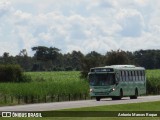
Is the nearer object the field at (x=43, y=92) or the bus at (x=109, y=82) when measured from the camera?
the bus at (x=109, y=82)

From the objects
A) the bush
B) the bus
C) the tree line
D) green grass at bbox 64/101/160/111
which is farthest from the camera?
the tree line

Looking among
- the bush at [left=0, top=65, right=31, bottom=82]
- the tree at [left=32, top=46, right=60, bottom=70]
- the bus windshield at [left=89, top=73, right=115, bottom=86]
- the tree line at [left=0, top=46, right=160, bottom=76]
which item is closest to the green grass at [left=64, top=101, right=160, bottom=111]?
the bus windshield at [left=89, top=73, right=115, bottom=86]

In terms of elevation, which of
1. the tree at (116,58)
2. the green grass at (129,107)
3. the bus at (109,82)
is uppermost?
the tree at (116,58)

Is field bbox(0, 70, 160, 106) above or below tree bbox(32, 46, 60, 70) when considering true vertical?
below

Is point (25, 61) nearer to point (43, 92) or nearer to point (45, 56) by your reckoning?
point (45, 56)

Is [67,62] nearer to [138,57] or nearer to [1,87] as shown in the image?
[138,57]

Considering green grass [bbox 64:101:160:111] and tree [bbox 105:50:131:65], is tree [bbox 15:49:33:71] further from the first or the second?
green grass [bbox 64:101:160:111]

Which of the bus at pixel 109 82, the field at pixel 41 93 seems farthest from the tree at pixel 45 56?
the bus at pixel 109 82

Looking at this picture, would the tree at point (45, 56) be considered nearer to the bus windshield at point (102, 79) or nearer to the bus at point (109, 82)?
the bus at point (109, 82)

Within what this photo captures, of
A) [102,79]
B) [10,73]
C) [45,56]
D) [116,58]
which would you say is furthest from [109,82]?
[45,56]

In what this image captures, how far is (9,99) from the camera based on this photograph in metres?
54.1

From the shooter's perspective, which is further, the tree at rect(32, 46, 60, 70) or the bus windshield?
the tree at rect(32, 46, 60, 70)

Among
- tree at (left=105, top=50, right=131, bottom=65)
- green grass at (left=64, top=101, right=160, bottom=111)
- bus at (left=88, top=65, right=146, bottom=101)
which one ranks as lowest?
green grass at (left=64, top=101, right=160, bottom=111)

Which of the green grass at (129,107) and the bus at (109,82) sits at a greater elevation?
the bus at (109,82)
